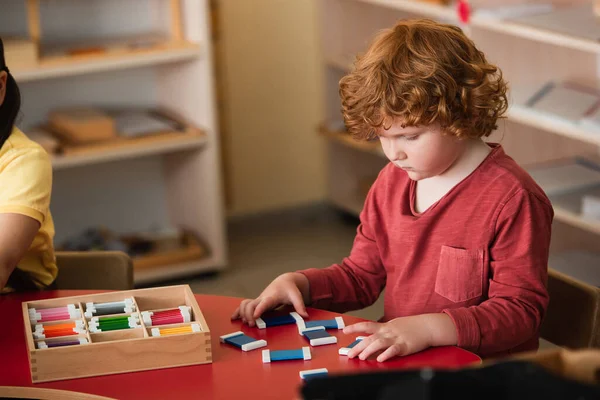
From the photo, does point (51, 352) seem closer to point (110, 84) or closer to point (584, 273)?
point (584, 273)

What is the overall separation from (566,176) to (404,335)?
165cm

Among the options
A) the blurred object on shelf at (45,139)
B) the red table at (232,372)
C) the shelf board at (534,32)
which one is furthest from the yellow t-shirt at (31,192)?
the shelf board at (534,32)

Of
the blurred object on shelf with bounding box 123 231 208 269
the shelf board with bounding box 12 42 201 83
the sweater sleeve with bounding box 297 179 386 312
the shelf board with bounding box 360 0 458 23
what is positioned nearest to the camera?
the sweater sleeve with bounding box 297 179 386 312

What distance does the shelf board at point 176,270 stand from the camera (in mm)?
3494

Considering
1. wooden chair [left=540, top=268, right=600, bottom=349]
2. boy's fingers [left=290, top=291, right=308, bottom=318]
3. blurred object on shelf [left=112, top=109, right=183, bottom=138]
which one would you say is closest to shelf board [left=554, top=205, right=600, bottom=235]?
wooden chair [left=540, top=268, right=600, bottom=349]

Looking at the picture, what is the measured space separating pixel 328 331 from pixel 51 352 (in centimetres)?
43

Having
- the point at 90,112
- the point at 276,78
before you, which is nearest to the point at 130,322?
the point at 90,112

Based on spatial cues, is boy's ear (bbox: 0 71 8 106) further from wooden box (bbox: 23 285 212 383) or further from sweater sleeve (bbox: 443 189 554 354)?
sweater sleeve (bbox: 443 189 554 354)

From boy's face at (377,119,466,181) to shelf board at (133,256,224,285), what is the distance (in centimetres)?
210

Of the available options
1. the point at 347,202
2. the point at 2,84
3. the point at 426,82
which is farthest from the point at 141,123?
the point at 426,82

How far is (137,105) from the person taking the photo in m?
3.74

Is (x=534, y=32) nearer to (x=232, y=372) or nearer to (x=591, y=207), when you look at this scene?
(x=591, y=207)

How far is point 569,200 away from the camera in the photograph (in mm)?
2787

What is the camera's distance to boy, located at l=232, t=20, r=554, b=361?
4.88 ft
